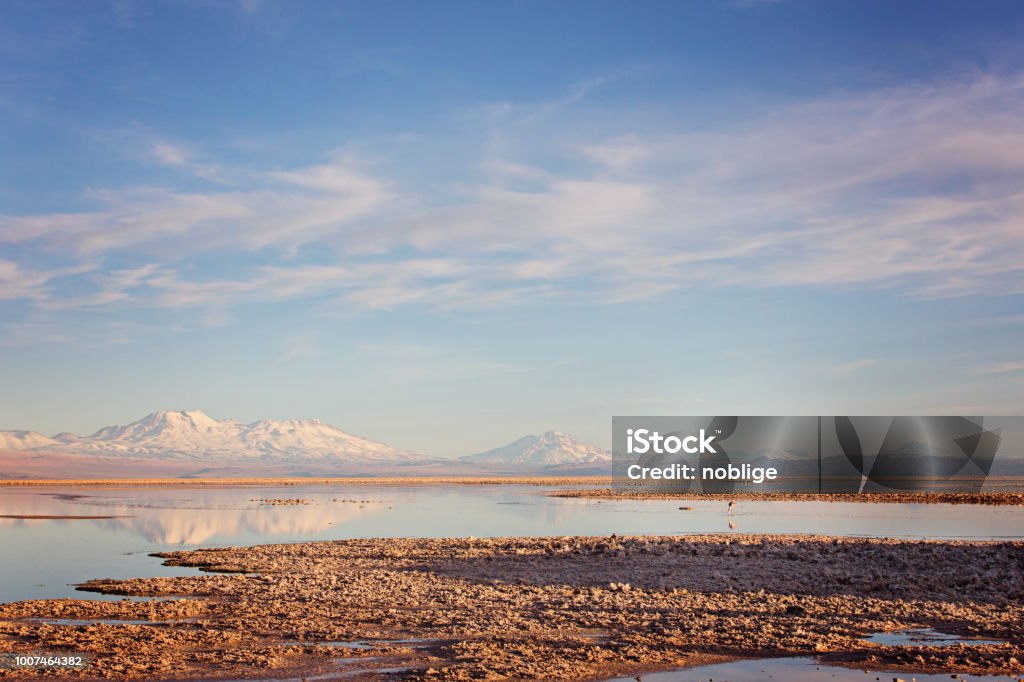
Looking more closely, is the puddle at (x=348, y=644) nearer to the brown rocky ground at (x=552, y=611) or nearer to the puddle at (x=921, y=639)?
the brown rocky ground at (x=552, y=611)

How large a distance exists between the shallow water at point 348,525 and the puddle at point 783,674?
18.6m

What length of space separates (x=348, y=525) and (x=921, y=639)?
41.7 meters

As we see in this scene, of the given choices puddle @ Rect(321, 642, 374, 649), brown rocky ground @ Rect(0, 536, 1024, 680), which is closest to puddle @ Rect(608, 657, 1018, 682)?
brown rocky ground @ Rect(0, 536, 1024, 680)

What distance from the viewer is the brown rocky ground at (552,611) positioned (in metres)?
18.2

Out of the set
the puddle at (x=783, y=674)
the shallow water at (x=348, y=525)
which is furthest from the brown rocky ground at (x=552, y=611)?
the shallow water at (x=348, y=525)

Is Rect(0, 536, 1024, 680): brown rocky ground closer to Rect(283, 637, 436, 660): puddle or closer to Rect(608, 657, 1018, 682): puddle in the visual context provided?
Rect(283, 637, 436, 660): puddle

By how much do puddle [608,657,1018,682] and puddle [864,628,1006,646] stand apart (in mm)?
3023

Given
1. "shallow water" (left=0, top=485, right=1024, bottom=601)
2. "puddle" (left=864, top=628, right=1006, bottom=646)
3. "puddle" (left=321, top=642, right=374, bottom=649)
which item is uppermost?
"puddle" (left=864, top=628, right=1006, bottom=646)

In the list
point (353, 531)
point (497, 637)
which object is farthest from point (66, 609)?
point (353, 531)

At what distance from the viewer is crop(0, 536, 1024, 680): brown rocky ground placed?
18234 mm

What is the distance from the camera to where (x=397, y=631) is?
2145 cm

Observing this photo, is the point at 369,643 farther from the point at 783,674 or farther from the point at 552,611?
the point at 783,674

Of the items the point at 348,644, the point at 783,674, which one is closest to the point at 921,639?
the point at 783,674

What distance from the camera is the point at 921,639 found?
20.3 meters
